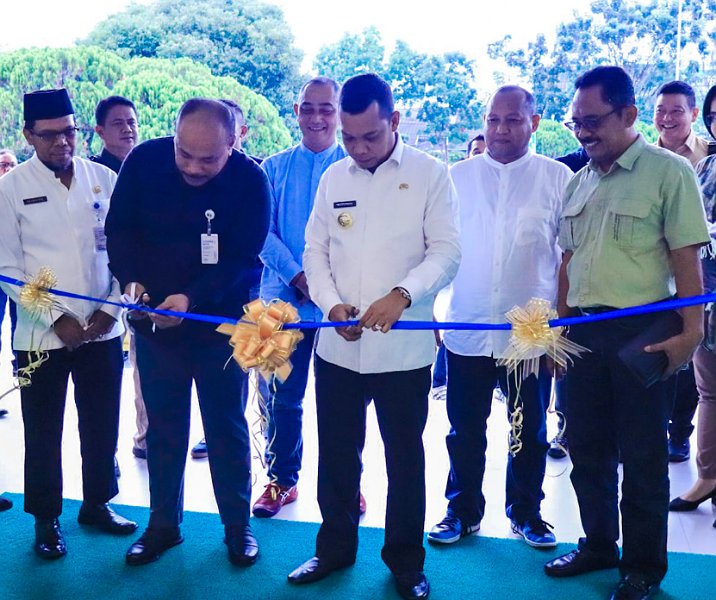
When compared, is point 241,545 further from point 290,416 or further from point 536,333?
point 536,333

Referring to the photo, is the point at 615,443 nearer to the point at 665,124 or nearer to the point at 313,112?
the point at 313,112

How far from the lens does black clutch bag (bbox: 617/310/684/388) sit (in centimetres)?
256

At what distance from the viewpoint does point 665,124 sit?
4359mm

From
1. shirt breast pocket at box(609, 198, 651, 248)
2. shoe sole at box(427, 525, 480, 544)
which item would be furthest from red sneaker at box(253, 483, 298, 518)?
shirt breast pocket at box(609, 198, 651, 248)

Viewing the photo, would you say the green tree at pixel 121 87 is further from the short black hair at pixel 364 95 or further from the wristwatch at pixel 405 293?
the wristwatch at pixel 405 293

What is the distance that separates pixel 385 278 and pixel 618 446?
1072 mm

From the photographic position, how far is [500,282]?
10.4 feet

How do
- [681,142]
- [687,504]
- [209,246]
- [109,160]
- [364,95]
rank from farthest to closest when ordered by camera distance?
[681,142] < [109,160] < [687,504] < [209,246] < [364,95]

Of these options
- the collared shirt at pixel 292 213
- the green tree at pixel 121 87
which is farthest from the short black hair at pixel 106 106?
the green tree at pixel 121 87

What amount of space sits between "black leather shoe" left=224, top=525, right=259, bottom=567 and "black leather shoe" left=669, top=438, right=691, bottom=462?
7.71 ft

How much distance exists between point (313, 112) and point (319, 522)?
6.11 ft

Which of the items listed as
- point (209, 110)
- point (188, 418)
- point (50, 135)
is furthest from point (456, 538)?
point (50, 135)

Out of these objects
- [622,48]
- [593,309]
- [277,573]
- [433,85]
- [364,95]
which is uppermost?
[622,48]

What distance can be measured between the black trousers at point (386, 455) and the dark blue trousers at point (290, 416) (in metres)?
0.63
